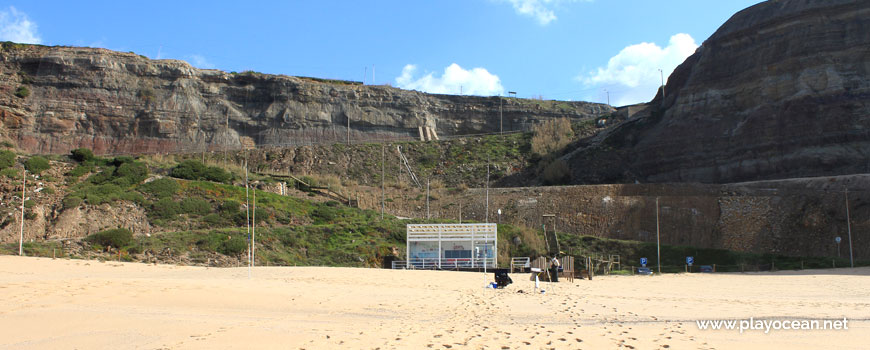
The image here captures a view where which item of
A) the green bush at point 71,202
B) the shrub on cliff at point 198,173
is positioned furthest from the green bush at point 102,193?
the shrub on cliff at point 198,173

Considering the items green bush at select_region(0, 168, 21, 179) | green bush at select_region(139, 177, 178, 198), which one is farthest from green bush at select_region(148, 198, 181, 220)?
green bush at select_region(0, 168, 21, 179)

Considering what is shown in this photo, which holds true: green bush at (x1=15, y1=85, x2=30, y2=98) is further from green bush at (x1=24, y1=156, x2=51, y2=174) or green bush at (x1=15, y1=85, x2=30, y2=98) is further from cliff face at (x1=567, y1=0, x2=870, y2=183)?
cliff face at (x1=567, y1=0, x2=870, y2=183)

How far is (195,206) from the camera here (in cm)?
3638

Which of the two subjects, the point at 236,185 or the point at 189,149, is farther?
the point at 189,149

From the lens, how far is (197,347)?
6902 mm

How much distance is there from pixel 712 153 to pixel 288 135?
142 ft

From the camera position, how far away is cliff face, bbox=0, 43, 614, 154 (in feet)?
195

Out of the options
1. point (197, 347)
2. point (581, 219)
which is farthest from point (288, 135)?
point (197, 347)

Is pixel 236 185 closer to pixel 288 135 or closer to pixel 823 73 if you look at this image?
pixel 288 135

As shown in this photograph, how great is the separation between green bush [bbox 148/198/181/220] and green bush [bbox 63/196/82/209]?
377 cm

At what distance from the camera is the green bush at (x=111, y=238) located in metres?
28.4

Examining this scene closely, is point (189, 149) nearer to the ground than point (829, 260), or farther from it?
farther from it

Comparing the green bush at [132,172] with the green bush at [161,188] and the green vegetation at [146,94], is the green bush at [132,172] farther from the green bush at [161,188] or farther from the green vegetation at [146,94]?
the green vegetation at [146,94]

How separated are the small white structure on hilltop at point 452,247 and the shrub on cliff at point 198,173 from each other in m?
21.5
